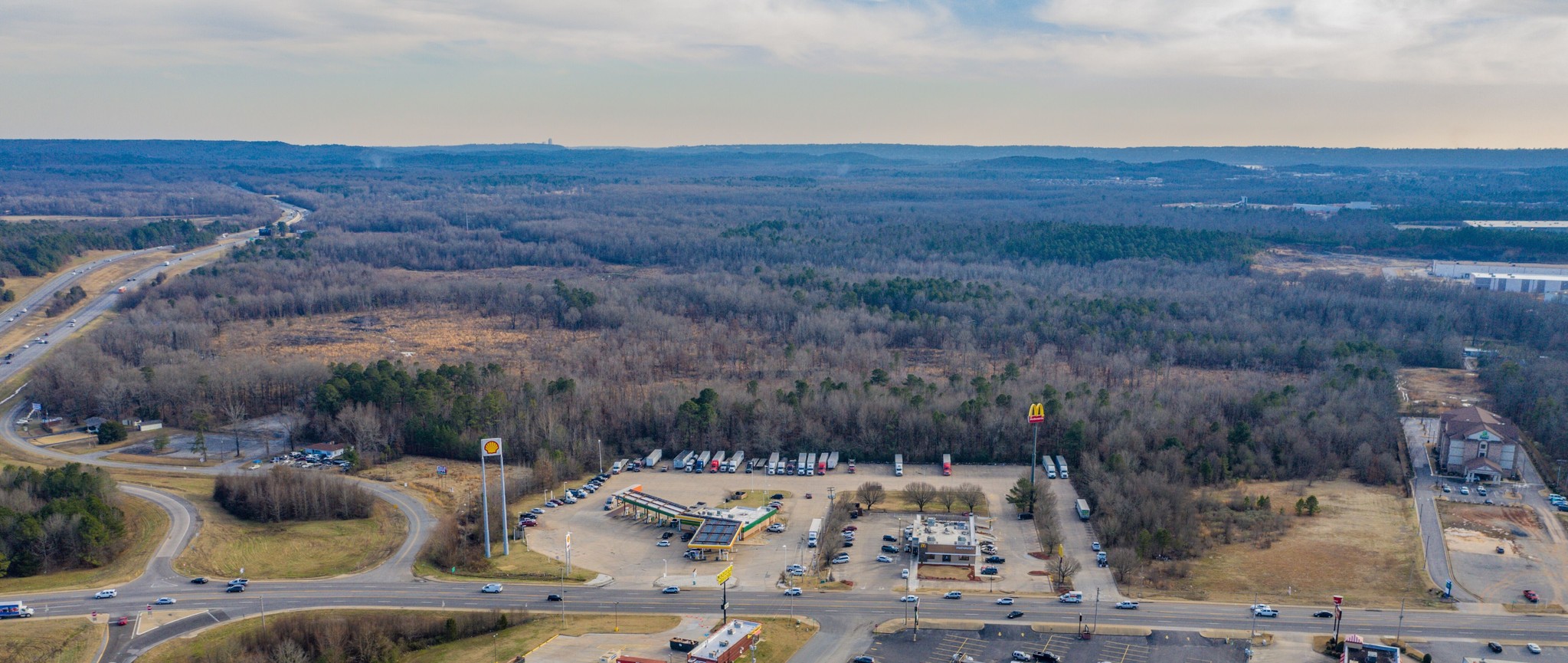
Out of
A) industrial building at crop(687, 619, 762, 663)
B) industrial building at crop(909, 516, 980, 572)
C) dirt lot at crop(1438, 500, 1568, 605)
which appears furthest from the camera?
industrial building at crop(909, 516, 980, 572)

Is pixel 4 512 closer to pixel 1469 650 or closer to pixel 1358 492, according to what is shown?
pixel 1469 650

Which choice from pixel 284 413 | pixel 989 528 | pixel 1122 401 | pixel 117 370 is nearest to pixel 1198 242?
pixel 1122 401

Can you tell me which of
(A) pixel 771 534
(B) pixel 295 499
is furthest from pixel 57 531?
(A) pixel 771 534

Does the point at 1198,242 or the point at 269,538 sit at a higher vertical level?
the point at 1198,242

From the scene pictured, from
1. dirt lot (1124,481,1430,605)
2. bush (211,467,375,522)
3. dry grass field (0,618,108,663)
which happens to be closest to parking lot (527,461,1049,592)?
dirt lot (1124,481,1430,605)

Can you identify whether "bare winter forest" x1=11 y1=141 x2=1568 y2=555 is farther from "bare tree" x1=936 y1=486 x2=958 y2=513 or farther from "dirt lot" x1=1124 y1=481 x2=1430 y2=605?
"bare tree" x1=936 y1=486 x2=958 y2=513

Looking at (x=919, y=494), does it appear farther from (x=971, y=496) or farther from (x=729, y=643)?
(x=729, y=643)
